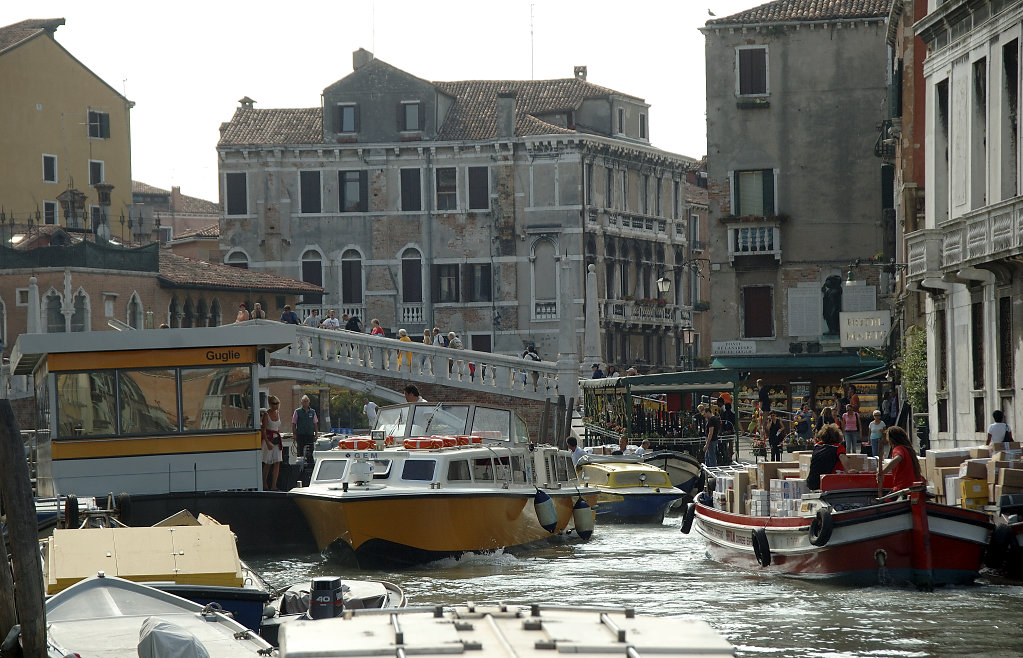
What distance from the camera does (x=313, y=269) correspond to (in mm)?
46906

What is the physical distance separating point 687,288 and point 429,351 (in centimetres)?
2342

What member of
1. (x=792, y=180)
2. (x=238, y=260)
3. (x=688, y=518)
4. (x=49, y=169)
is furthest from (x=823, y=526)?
(x=238, y=260)

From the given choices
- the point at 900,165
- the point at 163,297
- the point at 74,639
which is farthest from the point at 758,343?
the point at 74,639

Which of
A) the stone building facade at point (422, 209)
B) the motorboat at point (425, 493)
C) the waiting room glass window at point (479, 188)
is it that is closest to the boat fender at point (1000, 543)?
the motorboat at point (425, 493)

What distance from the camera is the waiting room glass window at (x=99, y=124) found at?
45.6m

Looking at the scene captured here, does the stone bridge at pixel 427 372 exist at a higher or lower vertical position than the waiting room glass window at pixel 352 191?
lower

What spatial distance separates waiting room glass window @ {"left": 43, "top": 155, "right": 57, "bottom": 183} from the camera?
4412 centimetres

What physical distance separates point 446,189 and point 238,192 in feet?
19.8

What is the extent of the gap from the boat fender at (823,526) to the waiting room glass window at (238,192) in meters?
34.4

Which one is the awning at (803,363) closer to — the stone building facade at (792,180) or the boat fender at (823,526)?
the stone building facade at (792,180)

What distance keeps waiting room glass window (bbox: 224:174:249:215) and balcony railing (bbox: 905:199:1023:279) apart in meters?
28.2

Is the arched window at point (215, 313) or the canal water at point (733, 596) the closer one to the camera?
the canal water at point (733, 596)

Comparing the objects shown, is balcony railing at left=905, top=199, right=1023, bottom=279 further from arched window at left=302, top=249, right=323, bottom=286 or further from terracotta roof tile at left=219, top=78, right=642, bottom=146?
arched window at left=302, top=249, right=323, bottom=286

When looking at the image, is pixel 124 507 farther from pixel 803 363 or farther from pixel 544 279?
pixel 544 279
